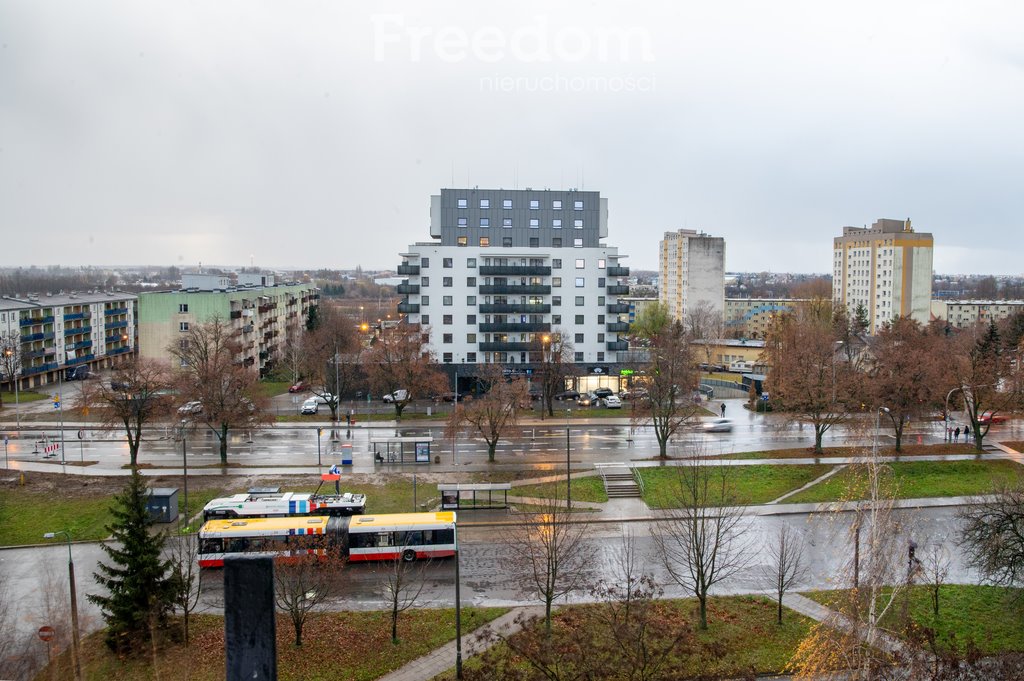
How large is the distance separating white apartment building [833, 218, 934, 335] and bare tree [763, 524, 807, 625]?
84.3m

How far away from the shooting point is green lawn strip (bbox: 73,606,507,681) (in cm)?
1847

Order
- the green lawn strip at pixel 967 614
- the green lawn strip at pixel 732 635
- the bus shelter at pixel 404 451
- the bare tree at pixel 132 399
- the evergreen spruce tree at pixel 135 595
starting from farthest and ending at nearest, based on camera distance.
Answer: the bus shelter at pixel 404 451 < the bare tree at pixel 132 399 < the green lawn strip at pixel 967 614 < the evergreen spruce tree at pixel 135 595 < the green lawn strip at pixel 732 635

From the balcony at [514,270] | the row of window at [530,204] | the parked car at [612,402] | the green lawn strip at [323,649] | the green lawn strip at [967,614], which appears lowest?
the green lawn strip at [323,649]

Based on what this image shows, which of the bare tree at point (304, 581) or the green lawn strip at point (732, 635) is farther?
the bare tree at point (304, 581)

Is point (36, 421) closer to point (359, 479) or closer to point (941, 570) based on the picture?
point (359, 479)

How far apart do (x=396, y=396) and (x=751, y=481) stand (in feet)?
94.0

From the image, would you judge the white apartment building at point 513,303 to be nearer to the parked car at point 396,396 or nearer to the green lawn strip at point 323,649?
the parked car at point 396,396

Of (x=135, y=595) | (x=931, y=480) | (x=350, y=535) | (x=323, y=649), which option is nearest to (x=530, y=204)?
(x=931, y=480)

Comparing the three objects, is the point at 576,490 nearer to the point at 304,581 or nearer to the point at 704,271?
the point at 304,581

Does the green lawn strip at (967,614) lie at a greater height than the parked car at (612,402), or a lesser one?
lesser

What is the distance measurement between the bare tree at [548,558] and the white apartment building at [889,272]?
8879 centimetres

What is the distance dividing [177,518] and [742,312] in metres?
132

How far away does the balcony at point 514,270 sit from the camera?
6253 centimetres

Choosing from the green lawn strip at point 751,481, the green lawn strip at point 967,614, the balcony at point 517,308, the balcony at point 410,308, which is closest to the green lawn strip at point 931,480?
the green lawn strip at point 751,481
